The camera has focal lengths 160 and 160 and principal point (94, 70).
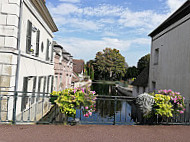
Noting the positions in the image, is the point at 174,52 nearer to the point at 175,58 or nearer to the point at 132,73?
the point at 175,58

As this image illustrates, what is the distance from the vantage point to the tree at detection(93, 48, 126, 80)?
56.1 m

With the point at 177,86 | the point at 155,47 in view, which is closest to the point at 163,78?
the point at 177,86

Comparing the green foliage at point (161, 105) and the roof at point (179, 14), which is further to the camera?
the roof at point (179, 14)

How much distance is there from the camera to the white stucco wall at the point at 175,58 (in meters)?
7.85

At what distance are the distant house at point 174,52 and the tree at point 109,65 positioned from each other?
143 feet

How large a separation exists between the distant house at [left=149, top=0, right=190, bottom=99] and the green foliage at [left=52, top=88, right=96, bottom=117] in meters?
5.12

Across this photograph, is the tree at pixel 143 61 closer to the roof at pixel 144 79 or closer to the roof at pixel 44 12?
the roof at pixel 144 79

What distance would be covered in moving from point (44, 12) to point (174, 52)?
768 cm

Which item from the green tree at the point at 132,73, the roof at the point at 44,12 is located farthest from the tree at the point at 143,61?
the roof at the point at 44,12

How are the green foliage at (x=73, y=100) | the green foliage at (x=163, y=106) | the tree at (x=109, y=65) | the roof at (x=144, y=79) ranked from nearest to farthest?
the green foliage at (x=73, y=100), the green foliage at (x=163, y=106), the roof at (x=144, y=79), the tree at (x=109, y=65)

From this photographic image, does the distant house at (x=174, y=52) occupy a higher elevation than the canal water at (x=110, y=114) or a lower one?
higher

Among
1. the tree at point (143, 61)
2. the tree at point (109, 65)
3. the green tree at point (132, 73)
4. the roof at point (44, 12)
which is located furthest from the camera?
the tree at point (109, 65)

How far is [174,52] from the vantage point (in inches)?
360

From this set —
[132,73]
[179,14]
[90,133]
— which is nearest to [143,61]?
[132,73]
